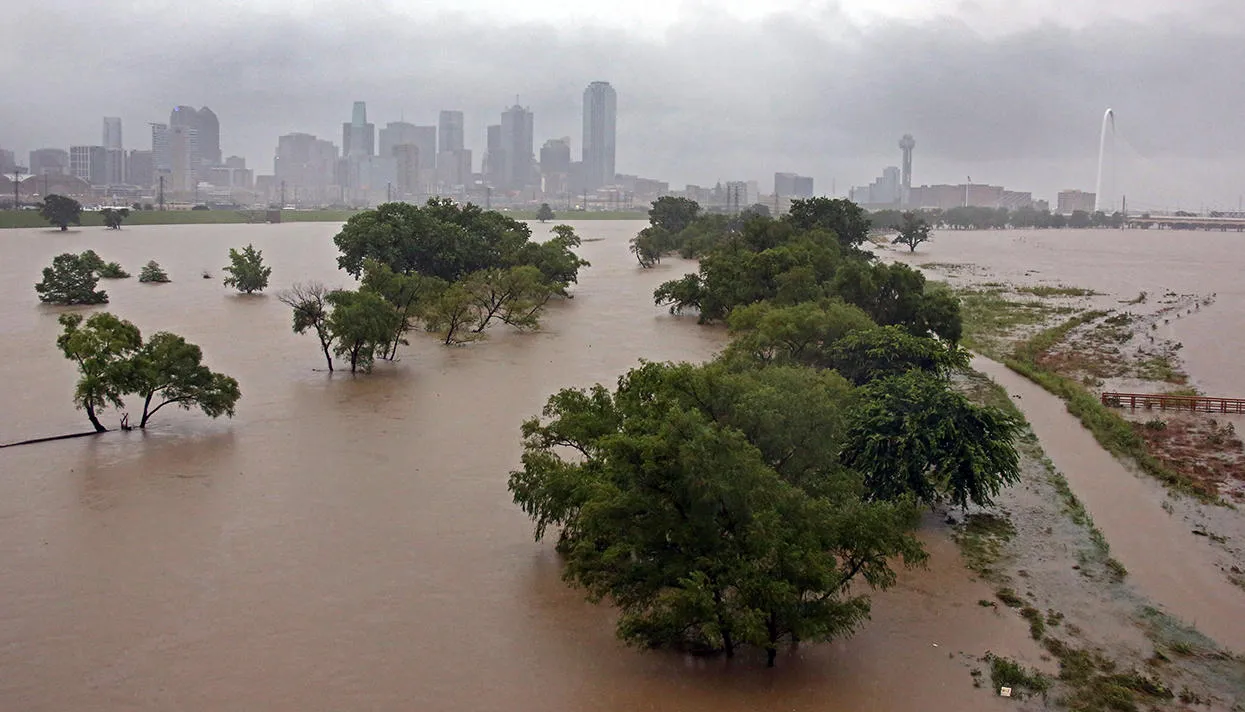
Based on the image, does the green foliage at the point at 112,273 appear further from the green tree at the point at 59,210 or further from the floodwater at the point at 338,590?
the green tree at the point at 59,210

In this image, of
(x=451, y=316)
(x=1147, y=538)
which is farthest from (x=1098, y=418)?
(x=451, y=316)

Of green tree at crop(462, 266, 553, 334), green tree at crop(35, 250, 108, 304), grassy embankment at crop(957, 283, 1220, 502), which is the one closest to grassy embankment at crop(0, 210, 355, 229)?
green tree at crop(35, 250, 108, 304)

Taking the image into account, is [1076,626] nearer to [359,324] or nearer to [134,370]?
[134,370]

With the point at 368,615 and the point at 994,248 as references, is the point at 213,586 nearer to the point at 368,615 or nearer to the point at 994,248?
the point at 368,615


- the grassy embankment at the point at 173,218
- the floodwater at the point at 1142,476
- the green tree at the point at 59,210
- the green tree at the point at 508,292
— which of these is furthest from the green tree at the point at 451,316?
the green tree at the point at 59,210

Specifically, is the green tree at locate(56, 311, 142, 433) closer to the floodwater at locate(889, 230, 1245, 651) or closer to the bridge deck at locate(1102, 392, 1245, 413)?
the floodwater at locate(889, 230, 1245, 651)
